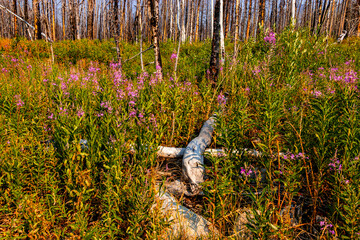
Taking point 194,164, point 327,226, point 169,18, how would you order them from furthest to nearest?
point 169,18 → point 194,164 → point 327,226

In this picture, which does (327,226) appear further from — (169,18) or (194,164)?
(169,18)

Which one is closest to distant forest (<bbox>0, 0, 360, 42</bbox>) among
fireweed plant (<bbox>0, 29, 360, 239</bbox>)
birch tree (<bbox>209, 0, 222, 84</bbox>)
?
birch tree (<bbox>209, 0, 222, 84</bbox>)

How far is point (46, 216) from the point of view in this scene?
2.20 m

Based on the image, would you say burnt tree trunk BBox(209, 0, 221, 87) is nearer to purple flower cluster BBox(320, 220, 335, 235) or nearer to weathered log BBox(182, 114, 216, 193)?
weathered log BBox(182, 114, 216, 193)

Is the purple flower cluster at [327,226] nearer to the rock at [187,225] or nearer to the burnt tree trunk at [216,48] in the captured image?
the rock at [187,225]

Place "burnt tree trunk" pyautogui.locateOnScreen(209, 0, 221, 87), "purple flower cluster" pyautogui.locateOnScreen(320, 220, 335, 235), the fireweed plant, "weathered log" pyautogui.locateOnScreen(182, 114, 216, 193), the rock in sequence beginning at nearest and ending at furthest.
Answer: "purple flower cluster" pyautogui.locateOnScreen(320, 220, 335, 235) < the fireweed plant < the rock < "weathered log" pyautogui.locateOnScreen(182, 114, 216, 193) < "burnt tree trunk" pyautogui.locateOnScreen(209, 0, 221, 87)

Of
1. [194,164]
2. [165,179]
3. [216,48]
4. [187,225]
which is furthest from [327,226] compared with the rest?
[216,48]

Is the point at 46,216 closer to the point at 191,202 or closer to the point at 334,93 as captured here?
the point at 191,202

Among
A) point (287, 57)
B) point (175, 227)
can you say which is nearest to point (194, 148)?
point (175, 227)

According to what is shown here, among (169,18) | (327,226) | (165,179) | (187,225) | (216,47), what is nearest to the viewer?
(327,226)

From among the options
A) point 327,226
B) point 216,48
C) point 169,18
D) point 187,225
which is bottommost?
point 187,225

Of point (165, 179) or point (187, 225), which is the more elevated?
point (165, 179)

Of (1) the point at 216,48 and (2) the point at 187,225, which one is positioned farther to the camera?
(1) the point at 216,48

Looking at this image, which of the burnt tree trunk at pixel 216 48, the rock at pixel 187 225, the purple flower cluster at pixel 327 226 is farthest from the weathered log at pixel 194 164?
the burnt tree trunk at pixel 216 48
